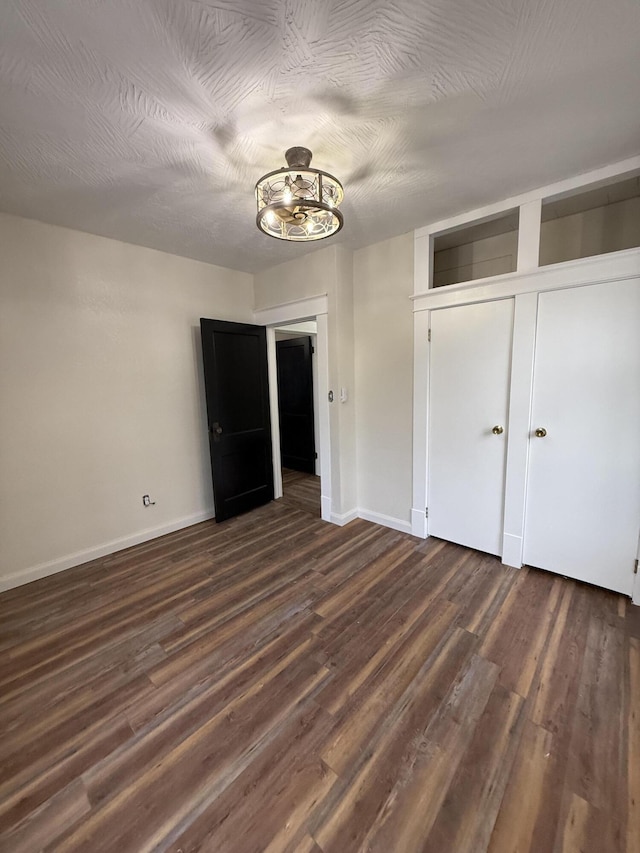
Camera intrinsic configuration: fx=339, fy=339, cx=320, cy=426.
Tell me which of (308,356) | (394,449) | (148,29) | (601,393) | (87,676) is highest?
(148,29)

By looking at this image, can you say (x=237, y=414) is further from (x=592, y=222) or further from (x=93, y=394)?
(x=592, y=222)

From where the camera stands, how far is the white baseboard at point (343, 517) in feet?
10.7

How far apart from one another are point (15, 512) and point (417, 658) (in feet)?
9.24

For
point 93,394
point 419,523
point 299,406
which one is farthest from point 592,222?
point 93,394

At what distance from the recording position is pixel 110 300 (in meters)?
2.78

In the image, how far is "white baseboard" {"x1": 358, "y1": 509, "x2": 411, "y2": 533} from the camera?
307 cm

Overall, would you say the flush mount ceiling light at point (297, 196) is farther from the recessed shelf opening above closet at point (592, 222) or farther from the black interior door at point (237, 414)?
the black interior door at point (237, 414)

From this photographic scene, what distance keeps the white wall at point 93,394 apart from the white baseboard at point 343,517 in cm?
135

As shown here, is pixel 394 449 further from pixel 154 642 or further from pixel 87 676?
pixel 87 676

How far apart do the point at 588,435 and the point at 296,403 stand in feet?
11.8

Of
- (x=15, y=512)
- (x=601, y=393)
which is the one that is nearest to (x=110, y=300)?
(x=15, y=512)

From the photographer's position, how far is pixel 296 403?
5.05 meters

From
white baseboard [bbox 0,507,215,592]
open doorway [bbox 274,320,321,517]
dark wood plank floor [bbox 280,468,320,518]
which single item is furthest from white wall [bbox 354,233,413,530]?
white baseboard [bbox 0,507,215,592]

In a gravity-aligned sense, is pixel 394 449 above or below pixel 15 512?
above
